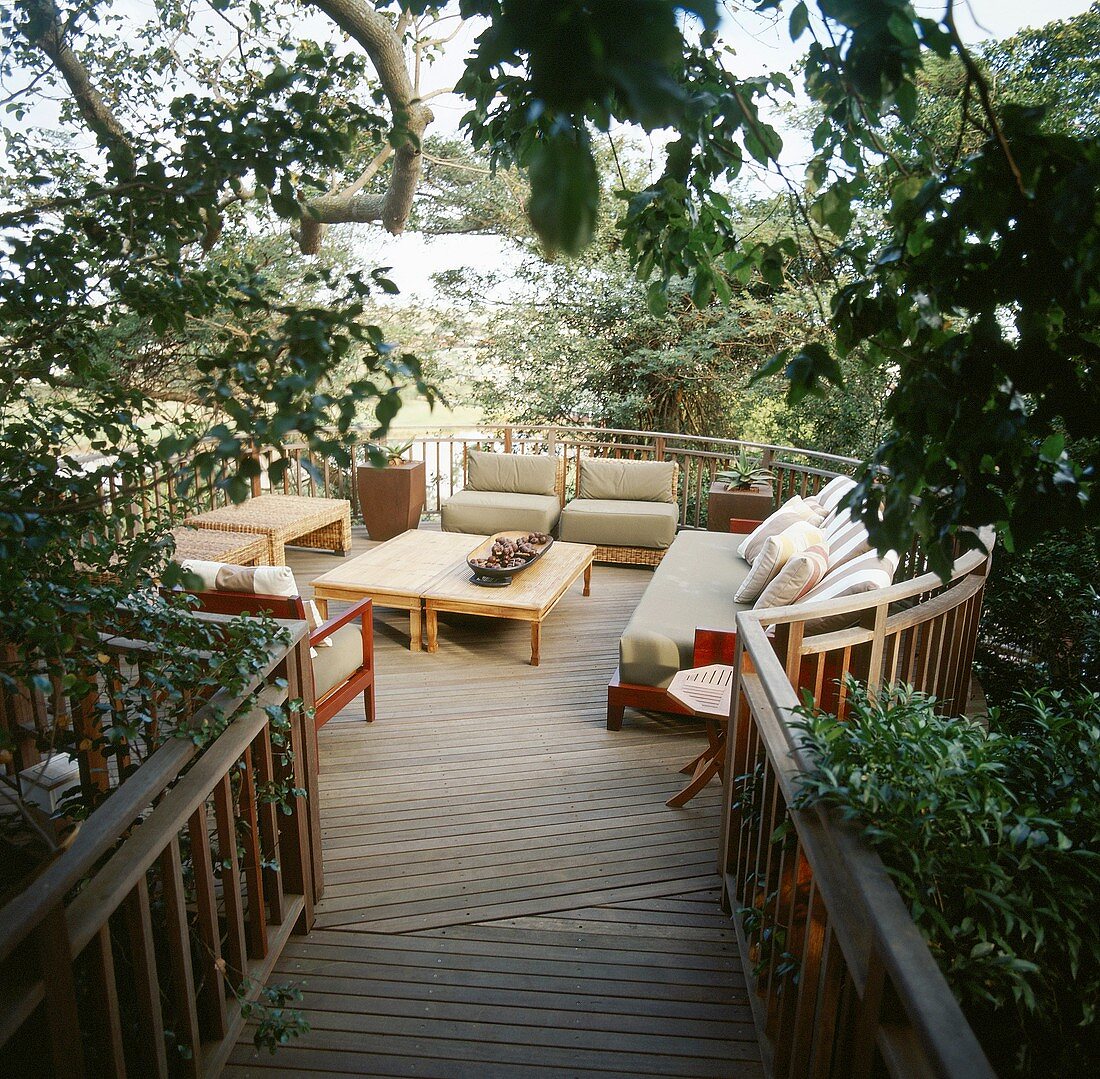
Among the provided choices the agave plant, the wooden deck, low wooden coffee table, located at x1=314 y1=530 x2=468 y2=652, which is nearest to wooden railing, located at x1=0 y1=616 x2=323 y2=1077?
the wooden deck

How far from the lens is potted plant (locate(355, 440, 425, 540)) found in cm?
696

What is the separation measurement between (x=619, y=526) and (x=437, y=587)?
2.04 metres

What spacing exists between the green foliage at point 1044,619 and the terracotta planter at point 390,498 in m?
4.52

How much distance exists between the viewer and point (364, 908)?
105 inches

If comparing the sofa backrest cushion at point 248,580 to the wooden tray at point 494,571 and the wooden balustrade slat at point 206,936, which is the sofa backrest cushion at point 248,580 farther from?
the wooden balustrade slat at point 206,936

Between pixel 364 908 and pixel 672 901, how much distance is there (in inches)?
40.5

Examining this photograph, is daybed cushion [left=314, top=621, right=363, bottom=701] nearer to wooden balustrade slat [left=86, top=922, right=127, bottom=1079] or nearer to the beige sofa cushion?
wooden balustrade slat [left=86, top=922, right=127, bottom=1079]

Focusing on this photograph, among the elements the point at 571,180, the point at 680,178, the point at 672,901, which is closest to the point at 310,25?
the point at 680,178

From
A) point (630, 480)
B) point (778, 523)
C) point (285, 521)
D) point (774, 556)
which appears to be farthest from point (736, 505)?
point (285, 521)

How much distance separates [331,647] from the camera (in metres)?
3.69

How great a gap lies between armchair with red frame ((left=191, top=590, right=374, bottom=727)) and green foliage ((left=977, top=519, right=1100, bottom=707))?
312 centimetres

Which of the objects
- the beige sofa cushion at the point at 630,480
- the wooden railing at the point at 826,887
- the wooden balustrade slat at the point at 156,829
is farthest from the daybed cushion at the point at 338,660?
the beige sofa cushion at the point at 630,480

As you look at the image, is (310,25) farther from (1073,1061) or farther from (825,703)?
(1073,1061)

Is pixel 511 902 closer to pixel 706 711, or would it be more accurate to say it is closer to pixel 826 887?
pixel 706 711
